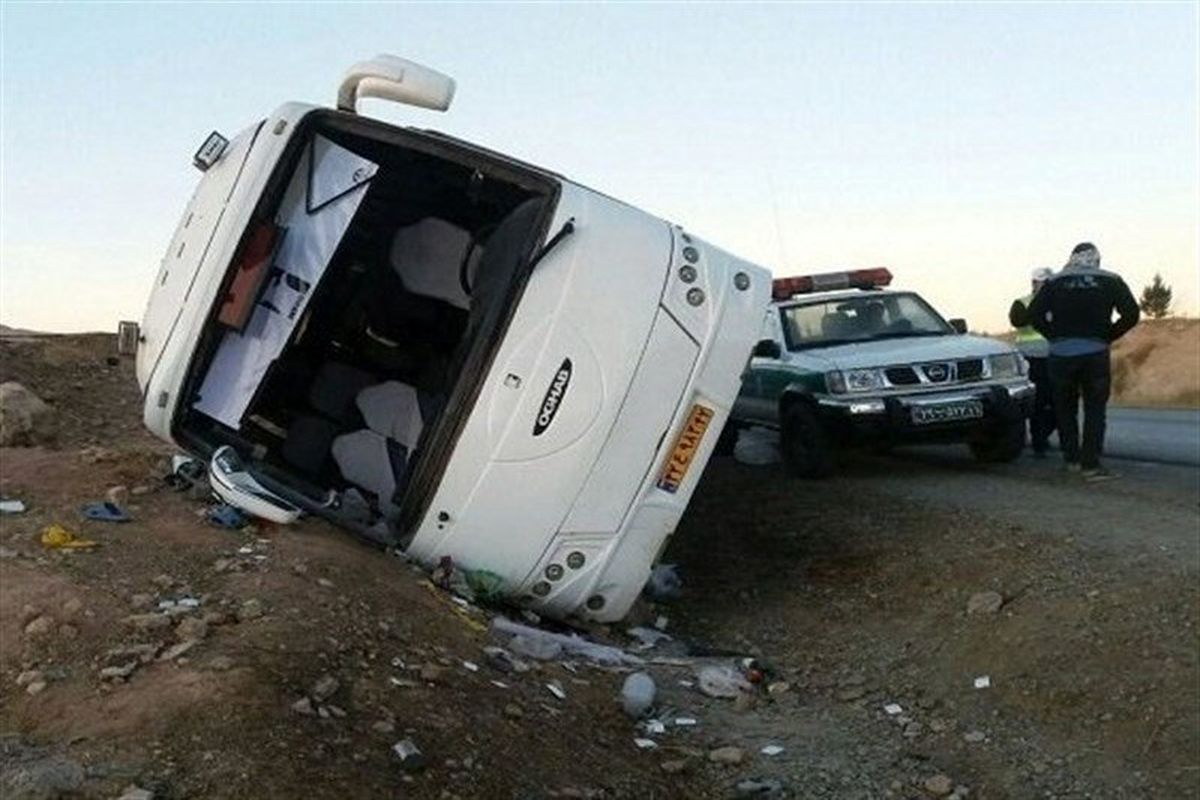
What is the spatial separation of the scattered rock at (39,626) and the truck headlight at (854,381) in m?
6.78

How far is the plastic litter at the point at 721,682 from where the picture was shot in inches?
244

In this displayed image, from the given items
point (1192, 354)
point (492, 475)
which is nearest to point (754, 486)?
point (492, 475)

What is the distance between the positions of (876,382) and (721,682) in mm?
4985

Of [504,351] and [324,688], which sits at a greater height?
[504,351]


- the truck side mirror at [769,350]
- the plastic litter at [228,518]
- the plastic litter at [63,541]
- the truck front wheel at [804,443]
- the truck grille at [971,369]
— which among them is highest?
the truck grille at [971,369]

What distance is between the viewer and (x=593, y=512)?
254 inches

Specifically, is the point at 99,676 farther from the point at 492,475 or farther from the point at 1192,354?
the point at 1192,354

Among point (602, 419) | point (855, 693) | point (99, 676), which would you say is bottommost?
point (99, 676)

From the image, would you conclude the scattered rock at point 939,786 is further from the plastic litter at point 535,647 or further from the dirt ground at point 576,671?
the plastic litter at point 535,647

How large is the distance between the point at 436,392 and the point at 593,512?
1835 millimetres

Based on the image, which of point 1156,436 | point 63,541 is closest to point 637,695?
point 63,541

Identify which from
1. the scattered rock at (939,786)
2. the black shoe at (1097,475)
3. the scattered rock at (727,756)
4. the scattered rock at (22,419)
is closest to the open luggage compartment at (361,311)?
the scattered rock at (727,756)

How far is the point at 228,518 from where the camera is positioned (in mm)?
6547

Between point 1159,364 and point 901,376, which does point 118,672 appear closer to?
point 901,376
